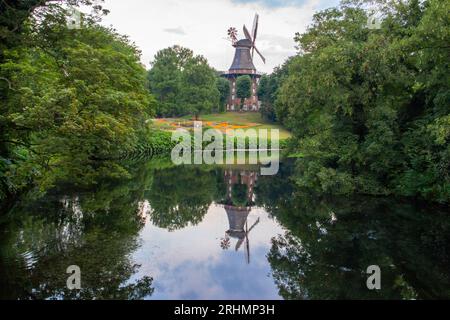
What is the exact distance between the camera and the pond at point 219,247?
9000 mm

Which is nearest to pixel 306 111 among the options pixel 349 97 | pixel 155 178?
pixel 349 97

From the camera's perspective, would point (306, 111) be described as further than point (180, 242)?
Yes

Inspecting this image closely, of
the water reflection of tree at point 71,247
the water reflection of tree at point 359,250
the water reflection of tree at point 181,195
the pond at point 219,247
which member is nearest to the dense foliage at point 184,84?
the water reflection of tree at point 181,195

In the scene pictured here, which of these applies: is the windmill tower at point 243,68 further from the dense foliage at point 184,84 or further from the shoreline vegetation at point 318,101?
the shoreline vegetation at point 318,101

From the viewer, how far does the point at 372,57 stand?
19078mm

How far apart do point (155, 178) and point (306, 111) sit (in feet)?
35.2

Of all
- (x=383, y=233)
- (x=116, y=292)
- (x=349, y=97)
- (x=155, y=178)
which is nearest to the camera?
(x=116, y=292)

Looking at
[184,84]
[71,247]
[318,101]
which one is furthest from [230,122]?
[71,247]

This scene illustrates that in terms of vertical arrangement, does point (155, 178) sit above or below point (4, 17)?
below

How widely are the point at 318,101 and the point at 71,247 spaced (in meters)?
16.3

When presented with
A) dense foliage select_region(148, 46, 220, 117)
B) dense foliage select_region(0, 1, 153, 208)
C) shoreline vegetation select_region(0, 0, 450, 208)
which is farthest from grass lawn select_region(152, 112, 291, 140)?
dense foliage select_region(0, 1, 153, 208)

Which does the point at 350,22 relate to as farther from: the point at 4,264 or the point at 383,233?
the point at 4,264

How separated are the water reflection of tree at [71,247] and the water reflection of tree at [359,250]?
3.80m
